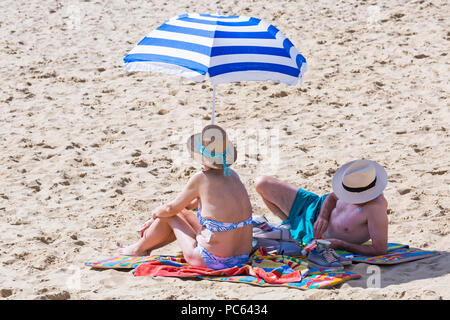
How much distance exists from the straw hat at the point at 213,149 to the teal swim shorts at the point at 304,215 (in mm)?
1006

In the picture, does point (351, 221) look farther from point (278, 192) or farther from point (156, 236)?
point (156, 236)

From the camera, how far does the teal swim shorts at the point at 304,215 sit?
5.11m

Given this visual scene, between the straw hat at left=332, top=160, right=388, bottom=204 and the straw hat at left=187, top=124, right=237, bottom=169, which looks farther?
the straw hat at left=332, top=160, right=388, bottom=204

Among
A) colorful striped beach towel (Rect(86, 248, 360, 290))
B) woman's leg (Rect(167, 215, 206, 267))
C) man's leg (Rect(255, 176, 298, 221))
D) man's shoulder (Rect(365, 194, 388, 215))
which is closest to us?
colorful striped beach towel (Rect(86, 248, 360, 290))

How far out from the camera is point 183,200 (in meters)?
4.49

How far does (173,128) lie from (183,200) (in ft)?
9.94

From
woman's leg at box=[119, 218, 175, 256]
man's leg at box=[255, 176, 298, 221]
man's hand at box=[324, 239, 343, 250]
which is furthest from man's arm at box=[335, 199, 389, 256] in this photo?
woman's leg at box=[119, 218, 175, 256]

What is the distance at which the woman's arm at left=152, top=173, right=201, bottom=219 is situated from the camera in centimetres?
444

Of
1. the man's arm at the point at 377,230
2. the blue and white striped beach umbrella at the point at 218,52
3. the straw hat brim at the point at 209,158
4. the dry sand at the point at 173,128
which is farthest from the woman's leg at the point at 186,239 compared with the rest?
the man's arm at the point at 377,230

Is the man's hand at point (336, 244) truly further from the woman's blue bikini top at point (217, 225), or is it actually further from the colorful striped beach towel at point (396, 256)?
the woman's blue bikini top at point (217, 225)

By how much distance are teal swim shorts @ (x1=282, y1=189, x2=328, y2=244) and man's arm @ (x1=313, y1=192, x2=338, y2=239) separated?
78 millimetres

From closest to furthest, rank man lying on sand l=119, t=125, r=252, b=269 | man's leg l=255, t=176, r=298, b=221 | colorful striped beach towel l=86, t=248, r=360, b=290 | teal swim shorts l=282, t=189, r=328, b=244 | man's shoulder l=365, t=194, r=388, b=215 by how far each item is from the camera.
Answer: colorful striped beach towel l=86, t=248, r=360, b=290 → man lying on sand l=119, t=125, r=252, b=269 → man's shoulder l=365, t=194, r=388, b=215 → teal swim shorts l=282, t=189, r=328, b=244 → man's leg l=255, t=176, r=298, b=221

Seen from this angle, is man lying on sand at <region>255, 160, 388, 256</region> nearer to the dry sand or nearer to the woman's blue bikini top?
the dry sand

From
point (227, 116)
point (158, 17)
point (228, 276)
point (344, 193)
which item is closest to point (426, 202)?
point (344, 193)
